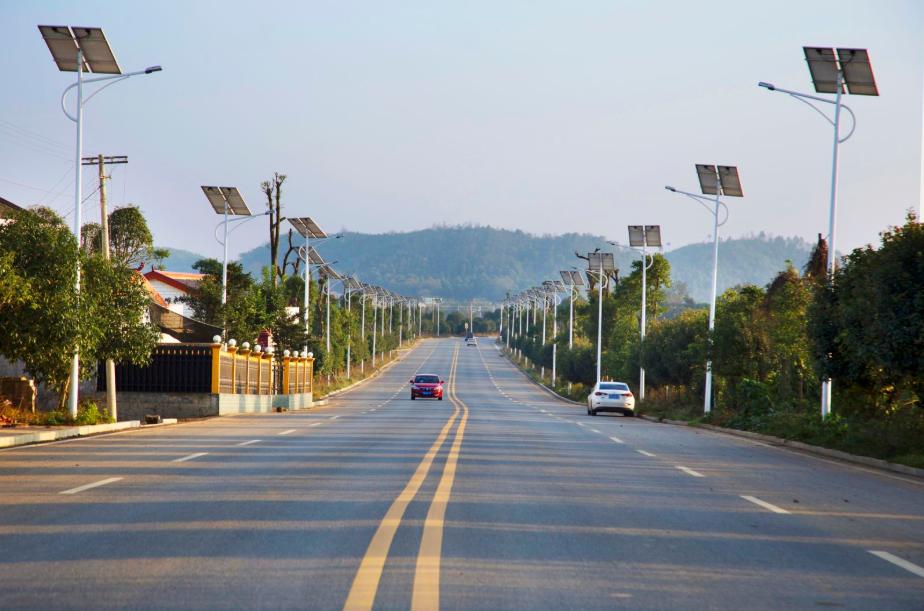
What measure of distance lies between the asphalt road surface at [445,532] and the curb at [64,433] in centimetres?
224

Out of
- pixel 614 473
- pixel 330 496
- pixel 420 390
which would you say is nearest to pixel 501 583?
pixel 330 496

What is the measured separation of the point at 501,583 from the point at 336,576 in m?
1.23

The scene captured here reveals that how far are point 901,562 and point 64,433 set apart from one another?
2144cm

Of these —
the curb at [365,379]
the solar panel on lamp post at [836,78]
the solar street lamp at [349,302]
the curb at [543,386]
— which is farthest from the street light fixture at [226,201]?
the solar street lamp at [349,302]

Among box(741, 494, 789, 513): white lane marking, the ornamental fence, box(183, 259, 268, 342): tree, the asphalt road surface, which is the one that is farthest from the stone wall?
box(741, 494, 789, 513): white lane marking

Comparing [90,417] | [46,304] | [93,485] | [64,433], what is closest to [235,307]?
[90,417]

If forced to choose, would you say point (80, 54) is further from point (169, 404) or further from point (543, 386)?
point (543, 386)

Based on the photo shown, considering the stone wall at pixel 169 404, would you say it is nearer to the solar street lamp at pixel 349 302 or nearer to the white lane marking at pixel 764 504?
the white lane marking at pixel 764 504

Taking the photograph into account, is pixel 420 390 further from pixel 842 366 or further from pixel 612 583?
pixel 612 583

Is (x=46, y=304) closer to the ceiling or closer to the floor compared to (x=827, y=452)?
closer to the ceiling

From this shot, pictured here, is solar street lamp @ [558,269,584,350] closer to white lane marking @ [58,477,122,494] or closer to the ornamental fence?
the ornamental fence

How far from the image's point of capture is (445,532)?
1120cm

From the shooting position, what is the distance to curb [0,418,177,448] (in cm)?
2400

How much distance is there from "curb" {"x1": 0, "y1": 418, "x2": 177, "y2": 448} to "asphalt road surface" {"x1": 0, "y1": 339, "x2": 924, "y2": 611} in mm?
2243
